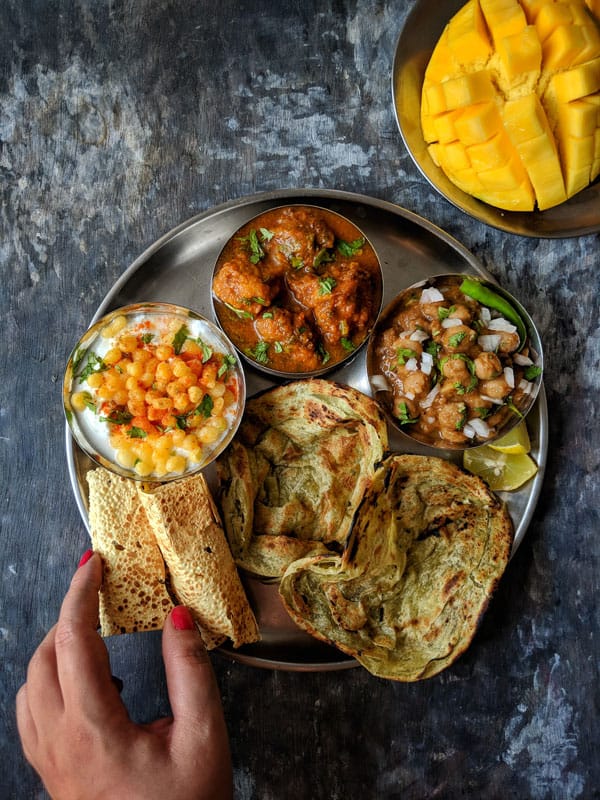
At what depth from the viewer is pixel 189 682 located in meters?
2.44

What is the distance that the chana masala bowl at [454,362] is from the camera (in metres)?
2.55

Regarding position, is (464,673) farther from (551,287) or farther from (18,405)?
(18,405)

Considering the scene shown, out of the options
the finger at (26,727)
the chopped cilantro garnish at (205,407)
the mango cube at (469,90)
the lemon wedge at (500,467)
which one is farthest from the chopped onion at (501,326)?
the finger at (26,727)

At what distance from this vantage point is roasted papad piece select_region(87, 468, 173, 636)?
262 centimetres

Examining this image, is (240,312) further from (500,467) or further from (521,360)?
(500,467)

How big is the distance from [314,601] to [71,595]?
958mm

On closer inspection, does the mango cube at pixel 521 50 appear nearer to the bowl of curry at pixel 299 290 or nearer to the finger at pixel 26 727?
the bowl of curry at pixel 299 290

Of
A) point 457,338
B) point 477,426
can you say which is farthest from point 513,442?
point 457,338

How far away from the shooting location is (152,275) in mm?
2934

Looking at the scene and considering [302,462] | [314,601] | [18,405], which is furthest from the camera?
[18,405]

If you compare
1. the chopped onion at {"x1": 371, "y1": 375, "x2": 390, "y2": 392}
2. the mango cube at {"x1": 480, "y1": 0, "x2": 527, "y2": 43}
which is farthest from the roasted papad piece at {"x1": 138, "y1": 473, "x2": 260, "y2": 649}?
the mango cube at {"x1": 480, "y1": 0, "x2": 527, "y2": 43}

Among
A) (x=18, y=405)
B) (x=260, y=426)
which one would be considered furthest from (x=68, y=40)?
(x=260, y=426)

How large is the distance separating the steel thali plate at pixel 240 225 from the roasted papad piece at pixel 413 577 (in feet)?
0.64

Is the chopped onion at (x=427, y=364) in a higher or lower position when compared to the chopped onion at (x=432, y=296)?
lower
